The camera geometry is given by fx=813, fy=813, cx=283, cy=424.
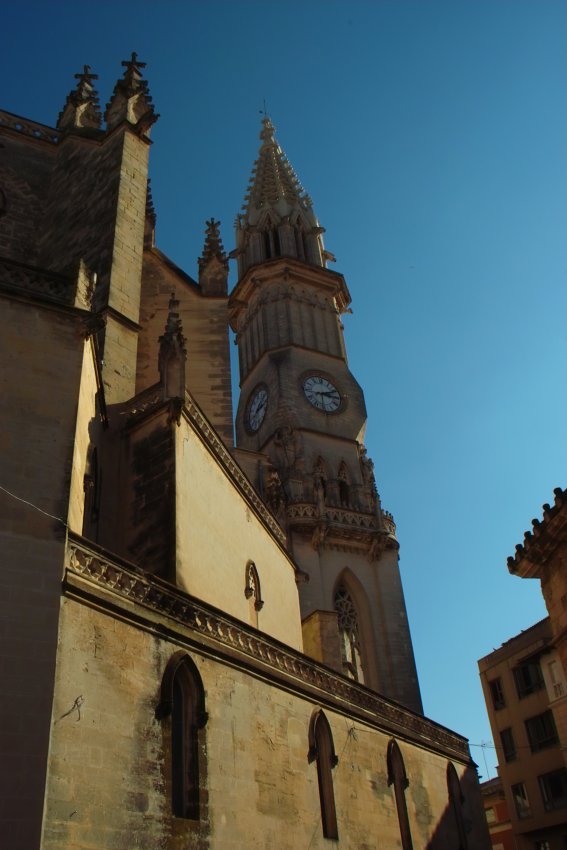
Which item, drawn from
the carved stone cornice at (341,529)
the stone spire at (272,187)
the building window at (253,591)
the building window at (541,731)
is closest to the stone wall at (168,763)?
the building window at (253,591)

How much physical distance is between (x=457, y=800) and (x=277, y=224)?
3781 centimetres

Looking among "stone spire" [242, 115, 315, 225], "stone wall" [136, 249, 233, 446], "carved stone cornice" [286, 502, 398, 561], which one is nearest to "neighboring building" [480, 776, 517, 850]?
"carved stone cornice" [286, 502, 398, 561]

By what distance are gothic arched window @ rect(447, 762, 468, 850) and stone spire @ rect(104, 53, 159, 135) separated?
16.2 metres

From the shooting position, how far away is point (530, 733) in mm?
28625

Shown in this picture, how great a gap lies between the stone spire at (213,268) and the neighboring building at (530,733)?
15.0m

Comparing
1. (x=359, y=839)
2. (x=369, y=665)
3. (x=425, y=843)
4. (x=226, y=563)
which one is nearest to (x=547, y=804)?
(x=369, y=665)

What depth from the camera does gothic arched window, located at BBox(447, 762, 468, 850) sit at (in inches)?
690

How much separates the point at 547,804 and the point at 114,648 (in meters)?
23.0

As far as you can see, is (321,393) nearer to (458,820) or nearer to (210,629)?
(458,820)

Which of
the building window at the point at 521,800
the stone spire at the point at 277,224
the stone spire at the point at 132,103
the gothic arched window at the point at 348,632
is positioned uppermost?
the stone spire at the point at 277,224

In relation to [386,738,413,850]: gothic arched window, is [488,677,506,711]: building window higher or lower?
higher

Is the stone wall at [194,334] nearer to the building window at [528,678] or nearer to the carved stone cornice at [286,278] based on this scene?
the building window at [528,678]

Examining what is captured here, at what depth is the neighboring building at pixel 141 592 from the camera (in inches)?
333

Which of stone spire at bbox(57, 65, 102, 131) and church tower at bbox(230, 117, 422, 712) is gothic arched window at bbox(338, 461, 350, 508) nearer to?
church tower at bbox(230, 117, 422, 712)
